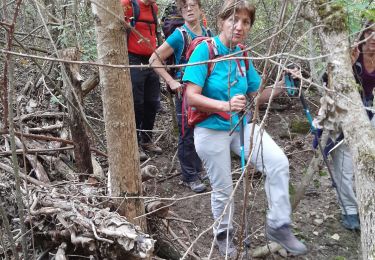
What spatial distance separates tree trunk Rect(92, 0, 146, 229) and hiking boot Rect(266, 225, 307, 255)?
1.05m

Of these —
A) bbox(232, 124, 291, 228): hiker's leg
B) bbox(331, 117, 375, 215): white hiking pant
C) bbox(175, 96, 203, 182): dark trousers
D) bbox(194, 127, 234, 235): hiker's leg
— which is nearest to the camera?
bbox(232, 124, 291, 228): hiker's leg

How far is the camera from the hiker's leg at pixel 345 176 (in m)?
3.77

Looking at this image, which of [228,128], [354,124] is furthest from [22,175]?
[354,124]

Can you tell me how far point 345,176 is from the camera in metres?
3.81

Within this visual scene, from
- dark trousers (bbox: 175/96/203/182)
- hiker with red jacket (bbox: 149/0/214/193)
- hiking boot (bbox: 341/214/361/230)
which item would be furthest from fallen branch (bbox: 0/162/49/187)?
hiking boot (bbox: 341/214/361/230)

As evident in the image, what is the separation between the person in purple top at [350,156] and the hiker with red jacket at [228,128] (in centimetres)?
80

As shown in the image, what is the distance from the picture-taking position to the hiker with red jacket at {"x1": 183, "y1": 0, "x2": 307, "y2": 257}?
3.04 meters

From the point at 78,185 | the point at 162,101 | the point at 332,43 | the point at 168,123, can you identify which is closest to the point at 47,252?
the point at 78,185

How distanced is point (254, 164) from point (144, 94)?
252cm

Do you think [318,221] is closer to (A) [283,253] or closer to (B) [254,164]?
(A) [283,253]

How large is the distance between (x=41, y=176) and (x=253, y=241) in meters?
1.93

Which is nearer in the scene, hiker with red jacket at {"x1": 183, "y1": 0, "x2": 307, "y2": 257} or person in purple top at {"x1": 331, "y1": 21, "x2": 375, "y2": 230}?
hiker with red jacket at {"x1": 183, "y1": 0, "x2": 307, "y2": 257}

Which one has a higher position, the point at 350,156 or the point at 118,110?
the point at 118,110

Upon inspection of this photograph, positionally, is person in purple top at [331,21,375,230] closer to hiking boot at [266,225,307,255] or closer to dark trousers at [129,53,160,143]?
hiking boot at [266,225,307,255]
